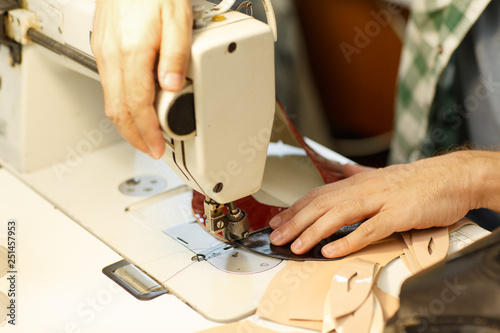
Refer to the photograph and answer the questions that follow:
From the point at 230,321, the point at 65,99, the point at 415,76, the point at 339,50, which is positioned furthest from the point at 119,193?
the point at 339,50

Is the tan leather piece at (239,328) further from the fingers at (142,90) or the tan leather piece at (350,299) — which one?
the fingers at (142,90)

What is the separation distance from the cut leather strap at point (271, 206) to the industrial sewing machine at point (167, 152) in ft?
0.10

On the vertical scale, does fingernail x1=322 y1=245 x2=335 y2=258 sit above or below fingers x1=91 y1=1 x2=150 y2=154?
below

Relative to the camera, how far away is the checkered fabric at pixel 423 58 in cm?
176

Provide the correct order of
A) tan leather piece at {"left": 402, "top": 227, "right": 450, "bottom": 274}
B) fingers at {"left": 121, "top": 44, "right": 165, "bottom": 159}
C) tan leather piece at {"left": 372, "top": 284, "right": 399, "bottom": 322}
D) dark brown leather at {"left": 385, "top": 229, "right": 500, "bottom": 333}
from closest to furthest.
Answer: dark brown leather at {"left": 385, "top": 229, "right": 500, "bottom": 333}
fingers at {"left": 121, "top": 44, "right": 165, "bottom": 159}
tan leather piece at {"left": 372, "top": 284, "right": 399, "bottom": 322}
tan leather piece at {"left": 402, "top": 227, "right": 450, "bottom": 274}

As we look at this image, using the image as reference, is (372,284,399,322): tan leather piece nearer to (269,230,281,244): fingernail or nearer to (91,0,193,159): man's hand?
(269,230,281,244): fingernail

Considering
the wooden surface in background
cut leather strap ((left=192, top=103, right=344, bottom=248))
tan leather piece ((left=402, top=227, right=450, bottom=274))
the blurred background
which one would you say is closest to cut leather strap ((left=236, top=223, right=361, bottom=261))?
cut leather strap ((left=192, top=103, right=344, bottom=248))

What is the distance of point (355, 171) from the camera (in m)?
1.47

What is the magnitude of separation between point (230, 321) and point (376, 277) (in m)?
0.28

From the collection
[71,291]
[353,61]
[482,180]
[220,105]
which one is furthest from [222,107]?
[353,61]

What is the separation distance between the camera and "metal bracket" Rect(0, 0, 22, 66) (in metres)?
1.38

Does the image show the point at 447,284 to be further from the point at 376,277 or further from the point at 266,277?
the point at 266,277

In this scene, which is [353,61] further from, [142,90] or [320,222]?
[142,90]

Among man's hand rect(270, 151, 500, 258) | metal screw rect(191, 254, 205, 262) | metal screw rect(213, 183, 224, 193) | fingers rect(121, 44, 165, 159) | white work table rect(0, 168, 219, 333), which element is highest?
fingers rect(121, 44, 165, 159)
